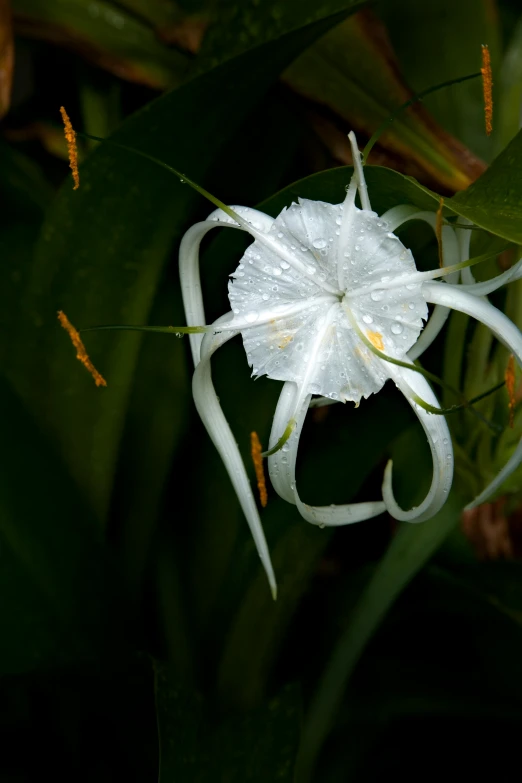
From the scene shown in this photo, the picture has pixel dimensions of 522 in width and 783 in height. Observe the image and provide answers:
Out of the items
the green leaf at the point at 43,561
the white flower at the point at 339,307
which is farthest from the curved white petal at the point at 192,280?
the green leaf at the point at 43,561

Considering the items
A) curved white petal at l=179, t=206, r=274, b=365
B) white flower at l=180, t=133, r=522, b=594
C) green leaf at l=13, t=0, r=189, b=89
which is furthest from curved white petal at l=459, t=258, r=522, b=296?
green leaf at l=13, t=0, r=189, b=89

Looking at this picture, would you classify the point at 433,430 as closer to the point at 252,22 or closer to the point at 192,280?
the point at 192,280

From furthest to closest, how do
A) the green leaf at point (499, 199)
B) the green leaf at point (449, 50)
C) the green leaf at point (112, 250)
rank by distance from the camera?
the green leaf at point (449, 50) < the green leaf at point (112, 250) < the green leaf at point (499, 199)

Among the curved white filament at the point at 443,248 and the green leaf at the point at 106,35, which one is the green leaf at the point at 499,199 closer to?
the curved white filament at the point at 443,248

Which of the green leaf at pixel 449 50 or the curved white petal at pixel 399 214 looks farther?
the green leaf at pixel 449 50

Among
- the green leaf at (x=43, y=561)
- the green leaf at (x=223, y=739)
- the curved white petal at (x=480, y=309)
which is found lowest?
the green leaf at (x=223, y=739)

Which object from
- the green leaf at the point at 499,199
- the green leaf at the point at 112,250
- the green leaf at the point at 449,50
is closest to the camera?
the green leaf at the point at 499,199

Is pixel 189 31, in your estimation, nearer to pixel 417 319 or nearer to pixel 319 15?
pixel 319 15
